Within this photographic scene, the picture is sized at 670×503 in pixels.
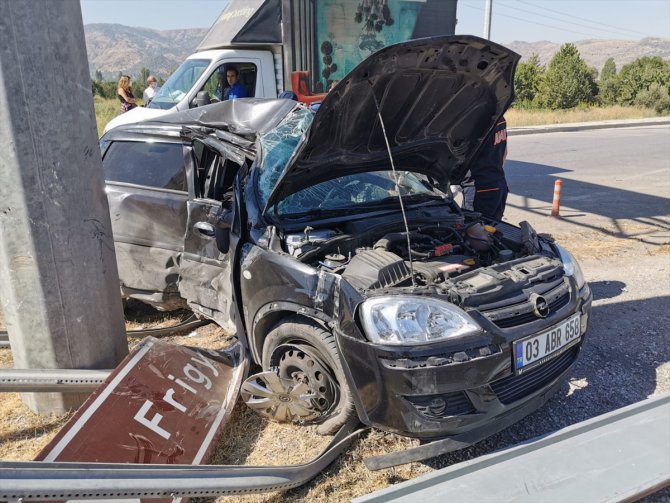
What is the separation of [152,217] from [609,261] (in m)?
4.67

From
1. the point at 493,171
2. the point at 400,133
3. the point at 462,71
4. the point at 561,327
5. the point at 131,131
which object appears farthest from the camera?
the point at 493,171

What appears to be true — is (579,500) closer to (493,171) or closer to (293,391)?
(293,391)

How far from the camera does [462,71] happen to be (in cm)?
314

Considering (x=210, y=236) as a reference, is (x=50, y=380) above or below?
below

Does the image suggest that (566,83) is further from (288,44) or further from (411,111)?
(411,111)

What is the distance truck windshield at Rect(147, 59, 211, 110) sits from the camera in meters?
8.91

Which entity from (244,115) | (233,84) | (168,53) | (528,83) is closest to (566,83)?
(528,83)

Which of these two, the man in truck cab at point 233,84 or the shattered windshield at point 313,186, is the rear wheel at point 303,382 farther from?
the man in truck cab at point 233,84

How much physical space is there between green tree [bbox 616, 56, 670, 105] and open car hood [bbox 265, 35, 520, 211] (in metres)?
32.6

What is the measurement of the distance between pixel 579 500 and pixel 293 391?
138cm

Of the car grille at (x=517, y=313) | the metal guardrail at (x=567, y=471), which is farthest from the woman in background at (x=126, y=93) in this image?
the metal guardrail at (x=567, y=471)

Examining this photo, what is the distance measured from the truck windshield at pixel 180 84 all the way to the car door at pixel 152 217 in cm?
501

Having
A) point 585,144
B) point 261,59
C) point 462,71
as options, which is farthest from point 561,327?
point 585,144

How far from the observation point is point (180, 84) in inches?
360
